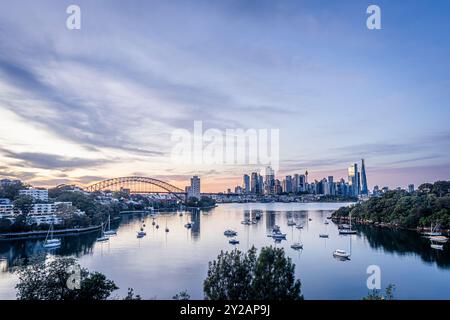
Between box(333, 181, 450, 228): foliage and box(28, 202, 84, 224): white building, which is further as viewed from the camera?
box(28, 202, 84, 224): white building

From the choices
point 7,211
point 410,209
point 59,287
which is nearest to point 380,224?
point 410,209

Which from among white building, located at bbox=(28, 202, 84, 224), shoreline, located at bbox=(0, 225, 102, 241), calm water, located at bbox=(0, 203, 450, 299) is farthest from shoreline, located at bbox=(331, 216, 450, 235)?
white building, located at bbox=(28, 202, 84, 224)

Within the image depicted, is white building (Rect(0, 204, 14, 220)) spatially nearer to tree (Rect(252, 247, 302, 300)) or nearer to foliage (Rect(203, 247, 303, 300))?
foliage (Rect(203, 247, 303, 300))

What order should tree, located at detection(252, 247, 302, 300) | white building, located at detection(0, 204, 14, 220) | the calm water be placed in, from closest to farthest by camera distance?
1. tree, located at detection(252, 247, 302, 300)
2. the calm water
3. white building, located at detection(0, 204, 14, 220)

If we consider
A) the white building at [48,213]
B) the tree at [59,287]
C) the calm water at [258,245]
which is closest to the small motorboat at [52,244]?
the calm water at [258,245]

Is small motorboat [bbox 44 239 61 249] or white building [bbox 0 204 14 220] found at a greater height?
white building [bbox 0 204 14 220]

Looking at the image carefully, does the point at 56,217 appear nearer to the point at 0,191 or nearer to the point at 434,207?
the point at 0,191
